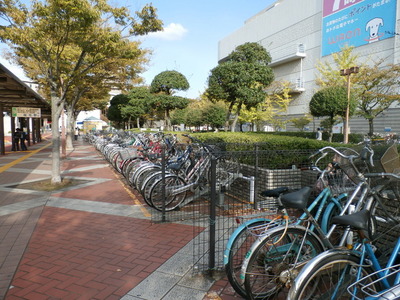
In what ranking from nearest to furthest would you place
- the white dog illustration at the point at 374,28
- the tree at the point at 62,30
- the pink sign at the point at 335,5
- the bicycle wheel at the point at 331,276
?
the bicycle wheel at the point at 331,276 < the tree at the point at 62,30 < the white dog illustration at the point at 374,28 < the pink sign at the point at 335,5

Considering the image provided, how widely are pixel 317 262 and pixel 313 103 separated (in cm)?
1377

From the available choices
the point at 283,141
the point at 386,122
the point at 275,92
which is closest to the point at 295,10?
the point at 275,92

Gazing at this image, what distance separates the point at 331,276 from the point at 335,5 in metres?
28.9

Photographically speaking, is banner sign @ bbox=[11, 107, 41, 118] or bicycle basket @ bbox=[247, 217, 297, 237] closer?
bicycle basket @ bbox=[247, 217, 297, 237]

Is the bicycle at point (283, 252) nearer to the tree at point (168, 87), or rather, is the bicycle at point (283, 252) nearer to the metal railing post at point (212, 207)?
the metal railing post at point (212, 207)

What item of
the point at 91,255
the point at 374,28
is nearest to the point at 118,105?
the point at 374,28

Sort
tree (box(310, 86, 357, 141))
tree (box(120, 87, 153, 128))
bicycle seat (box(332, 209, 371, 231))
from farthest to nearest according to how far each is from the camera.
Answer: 1. tree (box(120, 87, 153, 128))
2. tree (box(310, 86, 357, 141))
3. bicycle seat (box(332, 209, 371, 231))

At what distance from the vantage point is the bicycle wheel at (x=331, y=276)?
190cm

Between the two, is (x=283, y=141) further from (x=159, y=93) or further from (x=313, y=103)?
(x=159, y=93)

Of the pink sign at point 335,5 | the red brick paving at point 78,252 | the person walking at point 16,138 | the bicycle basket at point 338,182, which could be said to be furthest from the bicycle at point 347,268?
the pink sign at point 335,5

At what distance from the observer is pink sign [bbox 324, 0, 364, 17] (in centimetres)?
2452

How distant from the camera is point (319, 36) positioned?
2834 centimetres

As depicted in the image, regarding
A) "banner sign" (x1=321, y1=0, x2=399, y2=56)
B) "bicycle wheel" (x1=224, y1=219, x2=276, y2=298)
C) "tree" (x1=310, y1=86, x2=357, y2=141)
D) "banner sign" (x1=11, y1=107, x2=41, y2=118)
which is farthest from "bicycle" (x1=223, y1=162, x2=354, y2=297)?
"banner sign" (x1=321, y1=0, x2=399, y2=56)

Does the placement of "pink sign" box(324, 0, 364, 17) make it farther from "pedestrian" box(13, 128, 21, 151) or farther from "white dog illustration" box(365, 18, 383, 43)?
"pedestrian" box(13, 128, 21, 151)
